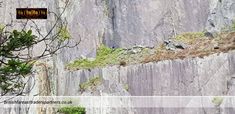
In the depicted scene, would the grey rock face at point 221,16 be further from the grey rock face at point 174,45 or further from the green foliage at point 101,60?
the green foliage at point 101,60

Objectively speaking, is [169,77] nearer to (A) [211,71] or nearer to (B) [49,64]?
(A) [211,71]

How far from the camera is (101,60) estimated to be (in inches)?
1283

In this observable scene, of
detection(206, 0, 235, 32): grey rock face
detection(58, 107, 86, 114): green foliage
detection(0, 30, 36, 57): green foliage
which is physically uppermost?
detection(206, 0, 235, 32): grey rock face

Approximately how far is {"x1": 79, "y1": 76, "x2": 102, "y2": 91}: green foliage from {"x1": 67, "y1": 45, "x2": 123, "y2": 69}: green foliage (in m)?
1.59

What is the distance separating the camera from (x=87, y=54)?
3378 centimetres

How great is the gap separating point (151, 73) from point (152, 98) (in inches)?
65.1

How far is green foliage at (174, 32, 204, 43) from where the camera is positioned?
32753 mm

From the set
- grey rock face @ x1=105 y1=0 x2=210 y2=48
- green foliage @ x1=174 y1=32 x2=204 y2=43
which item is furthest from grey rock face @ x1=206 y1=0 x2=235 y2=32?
grey rock face @ x1=105 y1=0 x2=210 y2=48

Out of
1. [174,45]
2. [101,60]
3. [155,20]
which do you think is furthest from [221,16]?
[101,60]

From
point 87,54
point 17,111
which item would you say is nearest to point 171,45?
point 87,54

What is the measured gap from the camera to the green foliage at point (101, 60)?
3156 centimetres

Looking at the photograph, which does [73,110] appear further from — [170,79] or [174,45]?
[174,45]

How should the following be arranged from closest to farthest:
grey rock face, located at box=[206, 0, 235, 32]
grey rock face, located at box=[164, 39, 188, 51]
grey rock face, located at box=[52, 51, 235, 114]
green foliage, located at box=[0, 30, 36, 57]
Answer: green foliage, located at box=[0, 30, 36, 57]
grey rock face, located at box=[52, 51, 235, 114]
grey rock face, located at box=[164, 39, 188, 51]
grey rock face, located at box=[206, 0, 235, 32]

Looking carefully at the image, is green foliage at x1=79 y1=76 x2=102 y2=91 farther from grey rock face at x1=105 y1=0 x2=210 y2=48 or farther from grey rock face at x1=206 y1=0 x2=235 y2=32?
grey rock face at x1=206 y1=0 x2=235 y2=32
